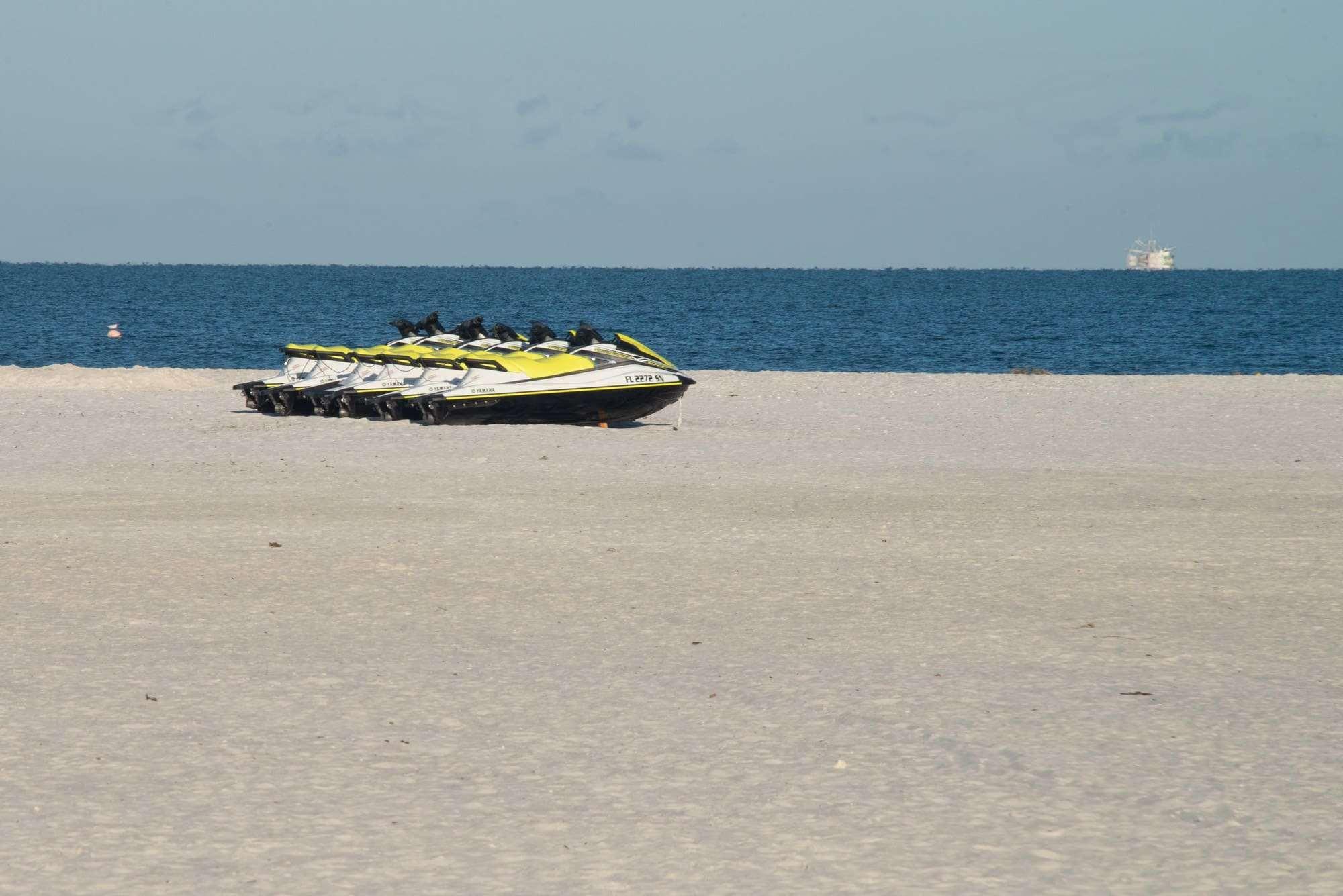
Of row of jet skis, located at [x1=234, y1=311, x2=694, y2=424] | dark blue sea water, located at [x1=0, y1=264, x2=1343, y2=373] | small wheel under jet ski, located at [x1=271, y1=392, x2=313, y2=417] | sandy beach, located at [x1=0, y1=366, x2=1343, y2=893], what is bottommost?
sandy beach, located at [x1=0, y1=366, x2=1343, y2=893]

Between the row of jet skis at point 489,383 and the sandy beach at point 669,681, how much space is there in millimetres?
4838

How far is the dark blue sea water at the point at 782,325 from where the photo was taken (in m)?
55.0

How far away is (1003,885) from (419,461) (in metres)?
15.0

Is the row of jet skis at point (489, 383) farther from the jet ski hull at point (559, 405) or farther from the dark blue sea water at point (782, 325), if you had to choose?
the dark blue sea water at point (782, 325)

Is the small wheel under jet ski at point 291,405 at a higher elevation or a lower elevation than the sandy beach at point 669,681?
higher

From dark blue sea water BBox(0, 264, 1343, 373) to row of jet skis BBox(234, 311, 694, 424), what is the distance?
23.9 m

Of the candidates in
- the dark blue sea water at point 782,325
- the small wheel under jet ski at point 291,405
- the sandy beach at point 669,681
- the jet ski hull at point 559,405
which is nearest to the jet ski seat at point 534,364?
the jet ski hull at point 559,405

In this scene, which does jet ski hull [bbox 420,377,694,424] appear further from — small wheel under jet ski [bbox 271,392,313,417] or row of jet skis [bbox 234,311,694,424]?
small wheel under jet ski [bbox 271,392,313,417]

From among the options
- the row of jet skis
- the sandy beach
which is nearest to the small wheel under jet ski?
the row of jet skis

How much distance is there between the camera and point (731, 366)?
51656 millimetres

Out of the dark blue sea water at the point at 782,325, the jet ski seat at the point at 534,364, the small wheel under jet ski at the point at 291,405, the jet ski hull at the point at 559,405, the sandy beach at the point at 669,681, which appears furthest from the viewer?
the dark blue sea water at the point at 782,325

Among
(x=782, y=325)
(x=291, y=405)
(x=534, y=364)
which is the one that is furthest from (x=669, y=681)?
(x=782, y=325)

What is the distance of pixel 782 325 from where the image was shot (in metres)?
77.2

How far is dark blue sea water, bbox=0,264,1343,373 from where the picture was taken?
55.0 metres
